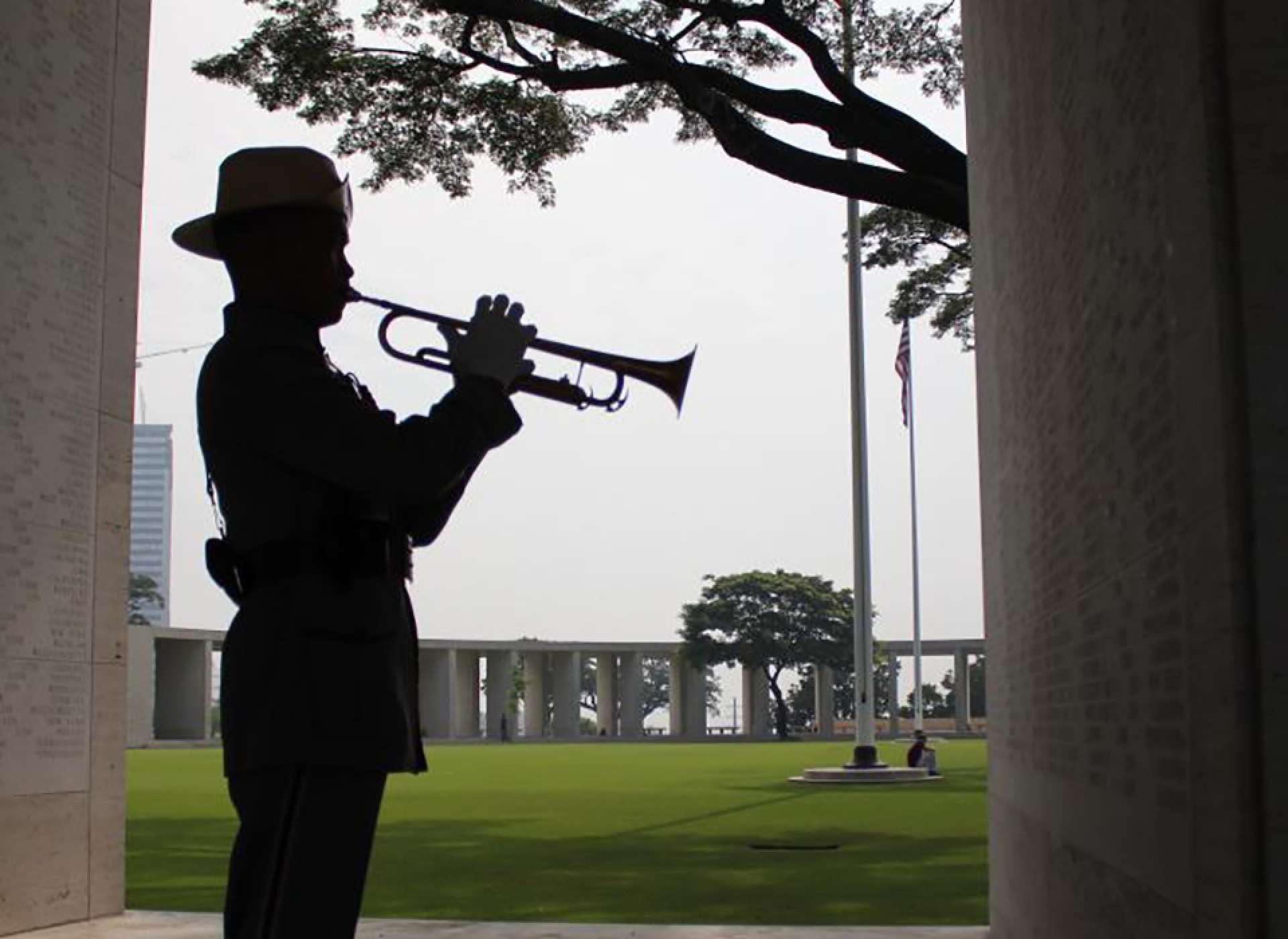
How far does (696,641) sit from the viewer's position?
6800 centimetres

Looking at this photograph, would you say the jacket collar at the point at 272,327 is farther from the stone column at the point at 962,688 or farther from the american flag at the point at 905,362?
the stone column at the point at 962,688

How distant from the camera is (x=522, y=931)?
655cm

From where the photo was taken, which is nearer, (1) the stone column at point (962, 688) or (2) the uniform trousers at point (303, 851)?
(2) the uniform trousers at point (303, 851)

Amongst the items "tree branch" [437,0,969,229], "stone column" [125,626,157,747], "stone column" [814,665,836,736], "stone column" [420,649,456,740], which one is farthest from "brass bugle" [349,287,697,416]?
"stone column" [814,665,836,736]

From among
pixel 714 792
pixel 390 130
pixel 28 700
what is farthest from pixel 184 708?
pixel 28 700

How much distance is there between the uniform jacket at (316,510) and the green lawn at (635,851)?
5.20 meters

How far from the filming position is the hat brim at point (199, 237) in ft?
9.24

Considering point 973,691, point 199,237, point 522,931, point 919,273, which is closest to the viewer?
point 199,237

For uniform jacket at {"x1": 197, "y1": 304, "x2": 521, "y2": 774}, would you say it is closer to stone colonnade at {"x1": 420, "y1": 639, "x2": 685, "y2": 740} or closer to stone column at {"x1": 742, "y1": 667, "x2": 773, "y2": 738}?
stone colonnade at {"x1": 420, "y1": 639, "x2": 685, "y2": 740}

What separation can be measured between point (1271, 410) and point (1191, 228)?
326mm

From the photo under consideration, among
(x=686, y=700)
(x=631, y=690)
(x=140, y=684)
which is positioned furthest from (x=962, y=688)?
(x=140, y=684)

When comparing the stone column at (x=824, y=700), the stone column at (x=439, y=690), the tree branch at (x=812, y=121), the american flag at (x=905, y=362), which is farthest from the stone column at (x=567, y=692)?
the tree branch at (x=812, y=121)

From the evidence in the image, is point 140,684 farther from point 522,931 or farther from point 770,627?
point 522,931

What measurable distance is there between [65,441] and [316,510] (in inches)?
195
